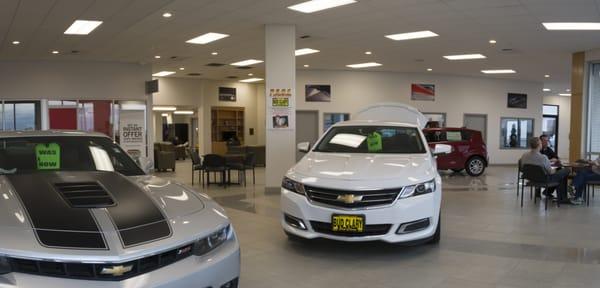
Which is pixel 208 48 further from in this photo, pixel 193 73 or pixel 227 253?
pixel 227 253

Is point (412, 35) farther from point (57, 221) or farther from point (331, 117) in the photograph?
point (57, 221)

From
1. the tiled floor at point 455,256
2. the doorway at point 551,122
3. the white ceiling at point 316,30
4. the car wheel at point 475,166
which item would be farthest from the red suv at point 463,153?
the doorway at point 551,122

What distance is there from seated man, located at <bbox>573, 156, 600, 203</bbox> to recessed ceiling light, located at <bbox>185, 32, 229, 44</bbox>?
24.8 ft

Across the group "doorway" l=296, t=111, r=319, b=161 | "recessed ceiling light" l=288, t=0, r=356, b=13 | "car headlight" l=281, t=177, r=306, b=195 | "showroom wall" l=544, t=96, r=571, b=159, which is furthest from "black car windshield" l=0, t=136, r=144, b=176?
"showroom wall" l=544, t=96, r=571, b=159

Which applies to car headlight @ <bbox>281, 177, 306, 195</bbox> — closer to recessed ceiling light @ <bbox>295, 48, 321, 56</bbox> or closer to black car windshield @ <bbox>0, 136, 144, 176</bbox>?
black car windshield @ <bbox>0, 136, 144, 176</bbox>

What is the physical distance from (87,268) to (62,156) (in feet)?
5.07

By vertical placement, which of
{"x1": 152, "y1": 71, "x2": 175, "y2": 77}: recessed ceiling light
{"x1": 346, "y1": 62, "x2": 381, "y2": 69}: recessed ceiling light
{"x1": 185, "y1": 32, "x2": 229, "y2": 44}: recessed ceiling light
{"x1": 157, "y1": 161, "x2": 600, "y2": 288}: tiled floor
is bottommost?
{"x1": 157, "y1": 161, "x2": 600, "y2": 288}: tiled floor

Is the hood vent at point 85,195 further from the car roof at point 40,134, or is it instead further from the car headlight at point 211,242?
the car roof at point 40,134

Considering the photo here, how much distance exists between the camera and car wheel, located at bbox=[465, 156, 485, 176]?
44.0 feet

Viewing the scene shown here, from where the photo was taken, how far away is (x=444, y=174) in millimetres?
13930

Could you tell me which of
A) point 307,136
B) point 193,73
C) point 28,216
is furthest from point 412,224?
point 193,73

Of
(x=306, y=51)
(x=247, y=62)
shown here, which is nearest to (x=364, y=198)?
(x=306, y=51)

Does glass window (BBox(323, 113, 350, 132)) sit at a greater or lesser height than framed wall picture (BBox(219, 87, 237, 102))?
lesser

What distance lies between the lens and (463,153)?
43.9ft
